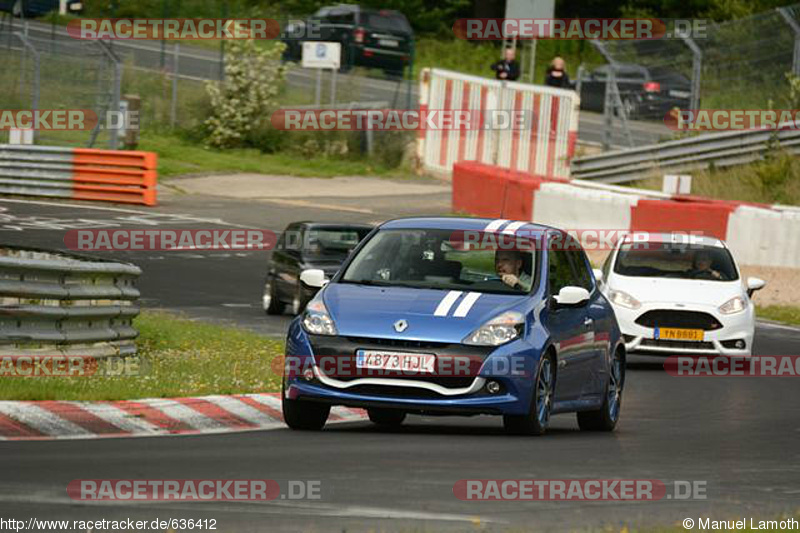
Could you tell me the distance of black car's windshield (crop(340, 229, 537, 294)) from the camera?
12328 mm

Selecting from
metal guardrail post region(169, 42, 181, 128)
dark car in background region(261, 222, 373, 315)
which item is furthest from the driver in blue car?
metal guardrail post region(169, 42, 181, 128)

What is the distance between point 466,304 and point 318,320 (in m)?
0.95

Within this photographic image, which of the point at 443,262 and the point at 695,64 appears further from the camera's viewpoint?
the point at 695,64

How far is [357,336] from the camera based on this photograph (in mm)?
11492

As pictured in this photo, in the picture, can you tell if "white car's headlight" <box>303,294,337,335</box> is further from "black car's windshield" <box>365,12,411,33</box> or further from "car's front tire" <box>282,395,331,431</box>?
"black car's windshield" <box>365,12,411,33</box>

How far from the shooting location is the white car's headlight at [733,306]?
18.8 metres

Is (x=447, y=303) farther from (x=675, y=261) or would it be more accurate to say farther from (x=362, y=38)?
(x=362, y=38)

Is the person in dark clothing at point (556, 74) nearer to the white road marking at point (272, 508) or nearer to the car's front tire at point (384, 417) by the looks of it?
the car's front tire at point (384, 417)

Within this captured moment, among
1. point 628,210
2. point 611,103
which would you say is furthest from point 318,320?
point 611,103

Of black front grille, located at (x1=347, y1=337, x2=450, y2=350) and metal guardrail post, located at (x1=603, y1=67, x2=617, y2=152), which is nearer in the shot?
black front grille, located at (x1=347, y1=337, x2=450, y2=350)

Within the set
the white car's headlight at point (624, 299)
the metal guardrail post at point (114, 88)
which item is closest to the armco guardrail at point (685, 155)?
the metal guardrail post at point (114, 88)

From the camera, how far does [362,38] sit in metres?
49.9

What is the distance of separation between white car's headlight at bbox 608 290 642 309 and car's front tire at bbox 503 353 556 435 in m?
6.74

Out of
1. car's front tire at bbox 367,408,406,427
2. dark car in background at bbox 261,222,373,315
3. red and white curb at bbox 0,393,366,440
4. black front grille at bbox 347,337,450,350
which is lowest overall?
dark car in background at bbox 261,222,373,315
